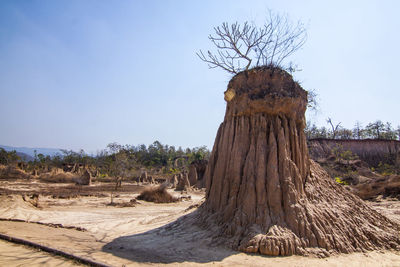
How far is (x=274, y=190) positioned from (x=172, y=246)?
8.92ft

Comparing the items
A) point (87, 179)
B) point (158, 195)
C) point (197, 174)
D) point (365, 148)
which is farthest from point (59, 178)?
point (365, 148)

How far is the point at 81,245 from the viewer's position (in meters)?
6.35

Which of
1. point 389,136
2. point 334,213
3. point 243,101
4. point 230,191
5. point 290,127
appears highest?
point 389,136

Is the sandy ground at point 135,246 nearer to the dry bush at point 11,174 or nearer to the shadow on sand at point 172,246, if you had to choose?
the shadow on sand at point 172,246

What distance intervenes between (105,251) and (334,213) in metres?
5.38

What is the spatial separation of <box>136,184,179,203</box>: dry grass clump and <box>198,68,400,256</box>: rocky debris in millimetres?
9330

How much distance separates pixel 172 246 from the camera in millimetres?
6066

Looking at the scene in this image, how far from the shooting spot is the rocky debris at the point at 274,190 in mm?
5605

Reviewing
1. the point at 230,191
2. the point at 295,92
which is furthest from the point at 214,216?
the point at 295,92

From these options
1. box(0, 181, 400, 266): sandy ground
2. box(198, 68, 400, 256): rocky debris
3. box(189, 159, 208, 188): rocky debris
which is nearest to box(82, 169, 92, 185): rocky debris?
box(189, 159, 208, 188): rocky debris

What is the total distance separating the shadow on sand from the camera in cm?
531

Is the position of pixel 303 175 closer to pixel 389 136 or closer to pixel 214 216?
pixel 214 216

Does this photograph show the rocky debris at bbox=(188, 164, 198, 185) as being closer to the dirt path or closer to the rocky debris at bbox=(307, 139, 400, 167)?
the rocky debris at bbox=(307, 139, 400, 167)

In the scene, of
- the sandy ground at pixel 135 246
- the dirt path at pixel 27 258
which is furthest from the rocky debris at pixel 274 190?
the dirt path at pixel 27 258
